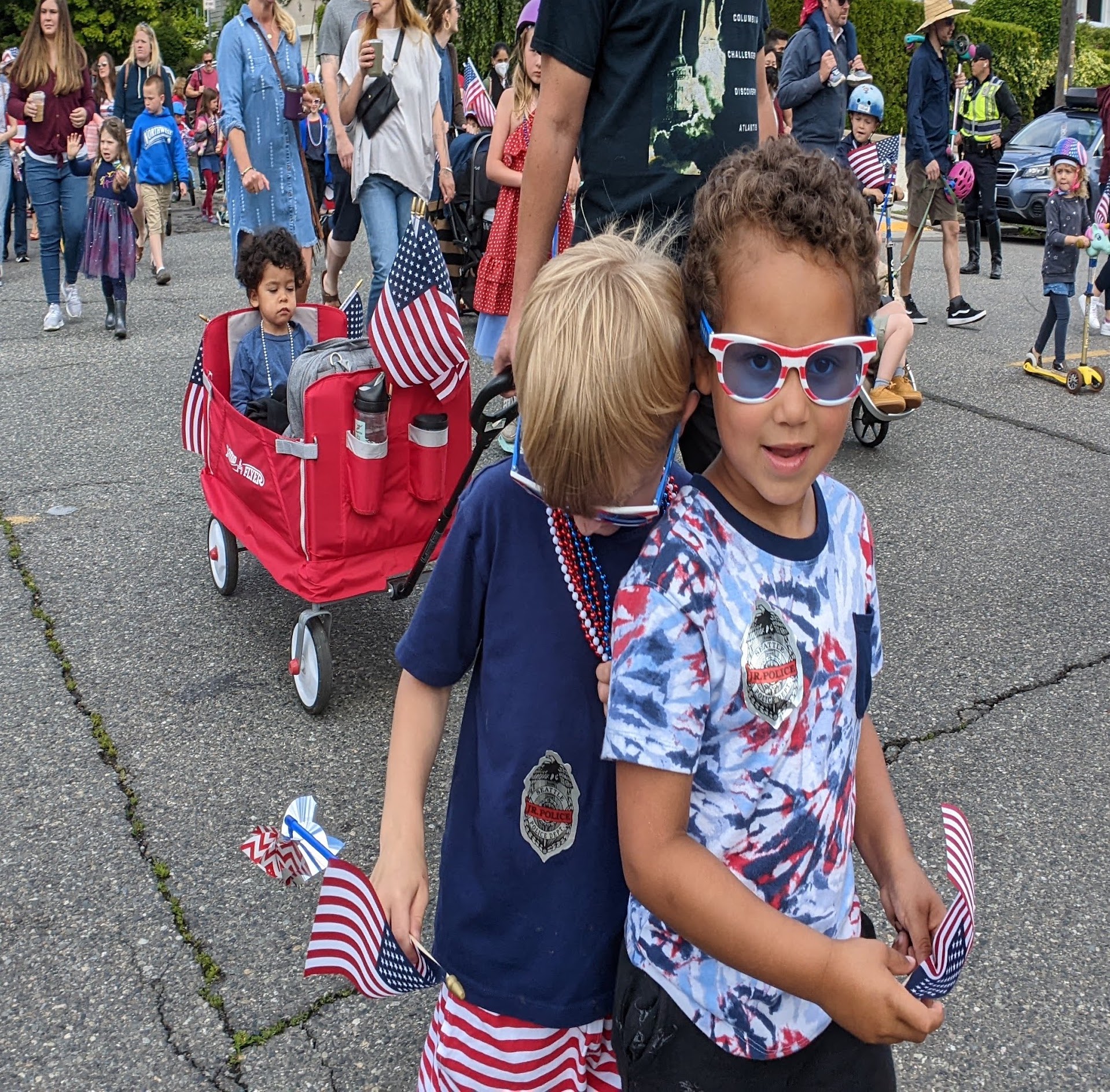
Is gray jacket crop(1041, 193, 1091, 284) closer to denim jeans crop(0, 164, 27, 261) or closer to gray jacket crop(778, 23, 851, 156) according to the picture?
gray jacket crop(778, 23, 851, 156)

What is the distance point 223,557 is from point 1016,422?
4523mm

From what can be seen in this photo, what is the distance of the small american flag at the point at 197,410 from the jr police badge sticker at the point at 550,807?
2.96 meters

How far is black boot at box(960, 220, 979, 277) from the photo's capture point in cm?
1159

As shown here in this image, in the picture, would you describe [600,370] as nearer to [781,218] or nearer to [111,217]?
[781,218]

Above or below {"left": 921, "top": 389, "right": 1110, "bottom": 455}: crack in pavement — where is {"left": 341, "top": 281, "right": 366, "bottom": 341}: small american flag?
above

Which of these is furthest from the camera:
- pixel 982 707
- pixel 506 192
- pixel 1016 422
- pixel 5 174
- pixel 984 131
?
pixel 984 131

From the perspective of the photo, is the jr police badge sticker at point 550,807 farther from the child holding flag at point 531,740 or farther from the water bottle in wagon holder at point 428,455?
the water bottle in wagon holder at point 428,455

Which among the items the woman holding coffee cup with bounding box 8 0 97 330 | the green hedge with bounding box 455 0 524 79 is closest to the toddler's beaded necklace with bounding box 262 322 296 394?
the woman holding coffee cup with bounding box 8 0 97 330

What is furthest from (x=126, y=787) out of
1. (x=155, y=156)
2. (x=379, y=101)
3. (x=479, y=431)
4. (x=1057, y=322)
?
(x=155, y=156)

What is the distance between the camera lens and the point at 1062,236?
757 cm

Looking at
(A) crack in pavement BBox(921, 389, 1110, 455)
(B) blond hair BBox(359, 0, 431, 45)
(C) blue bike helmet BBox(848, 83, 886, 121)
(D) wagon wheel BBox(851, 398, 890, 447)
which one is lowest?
(A) crack in pavement BBox(921, 389, 1110, 455)

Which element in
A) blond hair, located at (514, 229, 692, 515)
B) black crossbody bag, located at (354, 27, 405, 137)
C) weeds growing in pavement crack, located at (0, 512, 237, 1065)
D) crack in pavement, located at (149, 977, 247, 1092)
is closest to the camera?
blond hair, located at (514, 229, 692, 515)

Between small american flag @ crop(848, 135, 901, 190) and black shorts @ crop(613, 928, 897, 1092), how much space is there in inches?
220

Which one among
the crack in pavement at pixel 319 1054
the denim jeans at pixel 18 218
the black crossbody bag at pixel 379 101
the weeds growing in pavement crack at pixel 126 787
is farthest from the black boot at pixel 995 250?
the crack in pavement at pixel 319 1054
